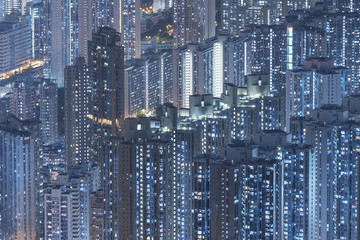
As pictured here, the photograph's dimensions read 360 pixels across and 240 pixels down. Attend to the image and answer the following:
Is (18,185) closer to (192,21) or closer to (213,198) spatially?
(213,198)

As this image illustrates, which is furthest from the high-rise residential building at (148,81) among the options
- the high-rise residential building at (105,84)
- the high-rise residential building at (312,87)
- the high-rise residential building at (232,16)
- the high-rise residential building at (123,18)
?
the high-rise residential building at (312,87)

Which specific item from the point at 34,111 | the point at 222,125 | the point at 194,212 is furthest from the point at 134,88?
the point at 194,212

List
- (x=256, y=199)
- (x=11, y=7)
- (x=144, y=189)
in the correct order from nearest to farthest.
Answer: (x=256, y=199), (x=144, y=189), (x=11, y=7)

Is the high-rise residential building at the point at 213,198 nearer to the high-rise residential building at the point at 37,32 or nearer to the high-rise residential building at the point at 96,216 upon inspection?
the high-rise residential building at the point at 96,216

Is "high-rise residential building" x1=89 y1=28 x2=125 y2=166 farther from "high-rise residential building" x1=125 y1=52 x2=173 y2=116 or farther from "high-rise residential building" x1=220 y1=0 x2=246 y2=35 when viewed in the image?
"high-rise residential building" x1=220 y1=0 x2=246 y2=35

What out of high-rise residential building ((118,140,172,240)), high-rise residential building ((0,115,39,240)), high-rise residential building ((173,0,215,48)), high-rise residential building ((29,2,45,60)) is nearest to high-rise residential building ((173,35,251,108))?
high-rise residential building ((173,0,215,48))

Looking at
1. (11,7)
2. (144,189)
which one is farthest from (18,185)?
(11,7)
